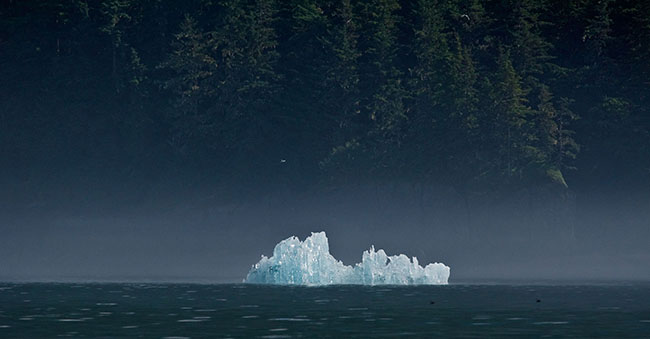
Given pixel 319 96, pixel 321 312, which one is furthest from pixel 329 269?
pixel 319 96

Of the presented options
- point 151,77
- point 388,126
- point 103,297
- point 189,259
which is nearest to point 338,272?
point 103,297

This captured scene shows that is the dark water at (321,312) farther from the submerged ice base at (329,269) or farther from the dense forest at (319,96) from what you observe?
the dense forest at (319,96)

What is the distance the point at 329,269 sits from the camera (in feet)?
218

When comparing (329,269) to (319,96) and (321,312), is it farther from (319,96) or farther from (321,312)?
(319,96)

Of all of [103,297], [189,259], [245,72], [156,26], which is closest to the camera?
[103,297]

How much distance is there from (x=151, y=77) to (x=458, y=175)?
96.7 feet

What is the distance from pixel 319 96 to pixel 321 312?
210 ft

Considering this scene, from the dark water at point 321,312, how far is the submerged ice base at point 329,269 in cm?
430

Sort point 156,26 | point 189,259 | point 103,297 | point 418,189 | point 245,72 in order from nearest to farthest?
point 103,297 → point 189,259 → point 418,189 → point 245,72 → point 156,26

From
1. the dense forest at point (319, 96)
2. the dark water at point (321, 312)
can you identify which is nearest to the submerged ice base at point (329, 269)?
the dark water at point (321, 312)

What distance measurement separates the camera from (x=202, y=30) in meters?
110

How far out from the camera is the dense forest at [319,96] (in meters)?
99.3

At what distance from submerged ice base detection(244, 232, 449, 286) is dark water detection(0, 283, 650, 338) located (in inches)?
169

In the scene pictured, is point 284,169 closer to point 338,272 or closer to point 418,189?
point 418,189
